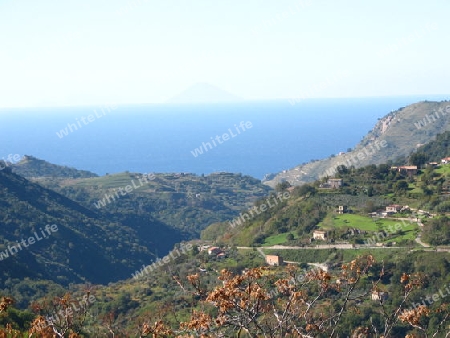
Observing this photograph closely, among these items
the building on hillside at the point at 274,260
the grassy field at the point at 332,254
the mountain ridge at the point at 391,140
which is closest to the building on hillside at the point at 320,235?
the grassy field at the point at 332,254

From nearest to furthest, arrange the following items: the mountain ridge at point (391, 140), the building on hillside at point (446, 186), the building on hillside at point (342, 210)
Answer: the building on hillside at point (342, 210) < the building on hillside at point (446, 186) < the mountain ridge at point (391, 140)

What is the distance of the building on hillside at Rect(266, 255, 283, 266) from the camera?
32344 mm

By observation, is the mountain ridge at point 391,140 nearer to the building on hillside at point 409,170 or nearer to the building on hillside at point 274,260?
the building on hillside at point 409,170

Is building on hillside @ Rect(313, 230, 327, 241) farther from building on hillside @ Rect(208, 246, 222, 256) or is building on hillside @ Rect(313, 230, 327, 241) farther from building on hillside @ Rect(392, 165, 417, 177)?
building on hillside @ Rect(392, 165, 417, 177)

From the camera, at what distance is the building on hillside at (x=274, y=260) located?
32344mm

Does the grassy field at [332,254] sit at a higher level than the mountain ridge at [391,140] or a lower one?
higher

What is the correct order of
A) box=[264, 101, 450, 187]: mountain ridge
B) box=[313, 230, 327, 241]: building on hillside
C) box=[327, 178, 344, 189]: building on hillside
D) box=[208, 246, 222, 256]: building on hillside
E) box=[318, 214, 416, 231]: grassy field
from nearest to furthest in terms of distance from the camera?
box=[318, 214, 416, 231]: grassy field < box=[313, 230, 327, 241]: building on hillside < box=[208, 246, 222, 256]: building on hillside < box=[327, 178, 344, 189]: building on hillside < box=[264, 101, 450, 187]: mountain ridge

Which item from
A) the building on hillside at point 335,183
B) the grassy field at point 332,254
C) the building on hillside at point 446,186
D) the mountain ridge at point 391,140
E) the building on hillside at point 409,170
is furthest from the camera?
the mountain ridge at point 391,140

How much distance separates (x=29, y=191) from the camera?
6050 cm

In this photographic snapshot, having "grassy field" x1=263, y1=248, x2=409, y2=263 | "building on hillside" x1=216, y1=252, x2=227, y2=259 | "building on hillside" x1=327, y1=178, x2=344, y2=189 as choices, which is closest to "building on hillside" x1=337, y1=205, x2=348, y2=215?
"grassy field" x1=263, y1=248, x2=409, y2=263

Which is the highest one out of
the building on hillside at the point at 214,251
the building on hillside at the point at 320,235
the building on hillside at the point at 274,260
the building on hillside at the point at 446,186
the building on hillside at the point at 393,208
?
the building on hillside at the point at 214,251

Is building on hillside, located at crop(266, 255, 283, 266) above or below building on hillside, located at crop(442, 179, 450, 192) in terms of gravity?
above

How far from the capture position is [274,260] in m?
32.7

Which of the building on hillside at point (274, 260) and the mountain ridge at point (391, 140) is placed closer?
the building on hillside at point (274, 260)
